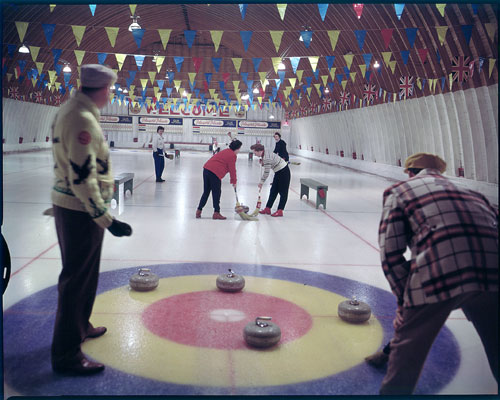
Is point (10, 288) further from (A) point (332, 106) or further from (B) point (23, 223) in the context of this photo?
(A) point (332, 106)

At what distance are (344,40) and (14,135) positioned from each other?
67.4 ft

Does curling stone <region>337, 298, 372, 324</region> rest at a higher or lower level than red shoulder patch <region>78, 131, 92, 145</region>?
lower

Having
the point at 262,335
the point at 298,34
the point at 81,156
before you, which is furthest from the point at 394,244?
the point at 298,34

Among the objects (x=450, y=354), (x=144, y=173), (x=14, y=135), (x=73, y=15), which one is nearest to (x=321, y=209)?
(x=450, y=354)

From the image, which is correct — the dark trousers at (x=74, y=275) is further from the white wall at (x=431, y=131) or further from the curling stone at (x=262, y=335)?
the white wall at (x=431, y=131)

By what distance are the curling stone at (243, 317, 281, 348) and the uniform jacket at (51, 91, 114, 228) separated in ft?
4.64

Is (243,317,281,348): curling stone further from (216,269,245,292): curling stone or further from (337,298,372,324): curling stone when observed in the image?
(216,269,245,292): curling stone

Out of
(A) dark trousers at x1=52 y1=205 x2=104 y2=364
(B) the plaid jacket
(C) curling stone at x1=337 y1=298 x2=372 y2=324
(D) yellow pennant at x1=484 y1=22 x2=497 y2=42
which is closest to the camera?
(B) the plaid jacket

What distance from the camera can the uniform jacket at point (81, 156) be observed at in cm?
260

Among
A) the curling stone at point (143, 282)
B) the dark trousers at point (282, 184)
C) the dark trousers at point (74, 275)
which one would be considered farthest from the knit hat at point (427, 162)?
the dark trousers at point (282, 184)

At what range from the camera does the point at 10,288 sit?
180 inches

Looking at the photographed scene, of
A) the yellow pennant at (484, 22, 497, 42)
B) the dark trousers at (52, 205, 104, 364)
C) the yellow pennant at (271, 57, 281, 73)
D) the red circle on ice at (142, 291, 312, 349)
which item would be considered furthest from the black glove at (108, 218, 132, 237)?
the yellow pennant at (271, 57, 281, 73)

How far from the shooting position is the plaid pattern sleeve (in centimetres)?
256

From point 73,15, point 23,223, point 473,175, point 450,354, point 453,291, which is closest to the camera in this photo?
point 453,291
